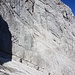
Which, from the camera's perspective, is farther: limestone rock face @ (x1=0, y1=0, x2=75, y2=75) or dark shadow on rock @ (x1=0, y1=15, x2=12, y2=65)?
limestone rock face @ (x1=0, y1=0, x2=75, y2=75)

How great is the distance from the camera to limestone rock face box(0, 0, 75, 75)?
29.3 meters

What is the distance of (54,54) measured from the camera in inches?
1453

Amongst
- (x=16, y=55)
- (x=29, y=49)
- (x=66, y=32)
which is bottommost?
(x=16, y=55)

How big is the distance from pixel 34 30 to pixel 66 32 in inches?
499

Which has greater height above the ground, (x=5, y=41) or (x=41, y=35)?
(x=41, y=35)

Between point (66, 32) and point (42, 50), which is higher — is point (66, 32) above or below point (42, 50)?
above

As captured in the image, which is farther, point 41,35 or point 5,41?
point 41,35

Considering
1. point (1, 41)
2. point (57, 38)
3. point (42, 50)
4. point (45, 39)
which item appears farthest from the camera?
point (57, 38)

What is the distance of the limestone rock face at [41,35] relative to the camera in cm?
2934

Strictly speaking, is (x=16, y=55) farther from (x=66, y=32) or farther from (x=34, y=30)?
(x=66, y=32)

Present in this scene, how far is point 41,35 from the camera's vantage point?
3619 centimetres

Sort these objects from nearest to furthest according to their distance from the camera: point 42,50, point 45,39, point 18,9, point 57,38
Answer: point 18,9, point 42,50, point 45,39, point 57,38

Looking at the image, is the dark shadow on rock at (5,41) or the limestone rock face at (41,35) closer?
the dark shadow on rock at (5,41)

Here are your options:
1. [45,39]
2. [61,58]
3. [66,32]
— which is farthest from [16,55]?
[66,32]
